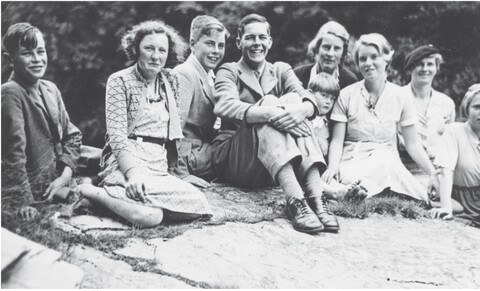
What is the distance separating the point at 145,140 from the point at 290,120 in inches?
38.9

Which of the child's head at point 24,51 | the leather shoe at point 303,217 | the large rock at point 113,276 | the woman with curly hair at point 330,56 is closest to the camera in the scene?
the large rock at point 113,276

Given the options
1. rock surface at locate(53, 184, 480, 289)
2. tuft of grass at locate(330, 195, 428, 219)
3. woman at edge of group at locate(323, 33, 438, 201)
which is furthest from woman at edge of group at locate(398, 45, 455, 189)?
rock surface at locate(53, 184, 480, 289)

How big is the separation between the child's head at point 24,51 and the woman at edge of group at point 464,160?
10.2 ft

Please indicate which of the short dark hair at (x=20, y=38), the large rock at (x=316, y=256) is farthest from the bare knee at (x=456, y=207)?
the short dark hair at (x=20, y=38)

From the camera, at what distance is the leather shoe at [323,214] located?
4.27 metres

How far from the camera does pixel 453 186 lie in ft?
17.2

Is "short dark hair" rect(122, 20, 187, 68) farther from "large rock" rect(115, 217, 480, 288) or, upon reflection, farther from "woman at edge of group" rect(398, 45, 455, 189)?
"woman at edge of group" rect(398, 45, 455, 189)

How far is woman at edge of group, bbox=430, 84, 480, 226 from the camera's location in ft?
16.5

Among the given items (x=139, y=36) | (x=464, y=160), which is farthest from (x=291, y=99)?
(x=464, y=160)

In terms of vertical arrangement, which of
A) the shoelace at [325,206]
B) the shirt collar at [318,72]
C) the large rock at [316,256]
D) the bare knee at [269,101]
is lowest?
the large rock at [316,256]

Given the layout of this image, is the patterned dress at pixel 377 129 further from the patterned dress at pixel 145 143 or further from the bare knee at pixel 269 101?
the patterned dress at pixel 145 143

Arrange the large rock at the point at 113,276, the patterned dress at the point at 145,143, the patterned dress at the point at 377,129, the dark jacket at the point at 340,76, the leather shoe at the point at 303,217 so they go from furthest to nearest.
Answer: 1. the dark jacket at the point at 340,76
2. the patterned dress at the point at 377,129
3. the leather shoe at the point at 303,217
4. the patterned dress at the point at 145,143
5. the large rock at the point at 113,276

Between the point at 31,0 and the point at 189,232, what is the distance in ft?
10.2

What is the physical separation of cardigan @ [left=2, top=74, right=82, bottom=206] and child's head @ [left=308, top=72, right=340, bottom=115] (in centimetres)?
200
